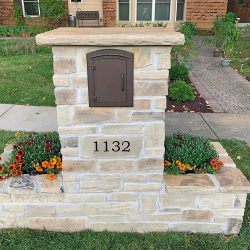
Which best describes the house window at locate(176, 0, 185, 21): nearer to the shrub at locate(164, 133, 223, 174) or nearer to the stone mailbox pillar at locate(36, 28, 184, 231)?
the shrub at locate(164, 133, 223, 174)

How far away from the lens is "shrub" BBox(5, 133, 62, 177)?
3.12 m

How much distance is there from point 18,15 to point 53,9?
1.85 meters

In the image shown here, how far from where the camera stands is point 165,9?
15000mm

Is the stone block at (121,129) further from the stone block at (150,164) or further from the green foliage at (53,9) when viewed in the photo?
the green foliage at (53,9)

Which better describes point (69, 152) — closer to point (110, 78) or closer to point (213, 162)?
point (110, 78)

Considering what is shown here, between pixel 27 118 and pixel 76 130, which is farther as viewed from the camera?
pixel 27 118

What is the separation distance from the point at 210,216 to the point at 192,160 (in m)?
0.54

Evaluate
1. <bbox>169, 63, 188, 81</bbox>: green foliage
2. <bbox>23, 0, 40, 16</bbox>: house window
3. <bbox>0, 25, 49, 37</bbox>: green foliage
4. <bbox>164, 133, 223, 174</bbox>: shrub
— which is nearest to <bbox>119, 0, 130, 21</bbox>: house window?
<bbox>0, 25, 49, 37</bbox>: green foliage

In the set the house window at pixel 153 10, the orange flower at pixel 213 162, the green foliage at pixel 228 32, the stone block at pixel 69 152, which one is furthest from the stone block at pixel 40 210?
the house window at pixel 153 10

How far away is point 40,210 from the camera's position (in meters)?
3.03

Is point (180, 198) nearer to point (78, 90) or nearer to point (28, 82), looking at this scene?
point (78, 90)

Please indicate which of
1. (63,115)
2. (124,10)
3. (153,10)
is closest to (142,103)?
(63,115)

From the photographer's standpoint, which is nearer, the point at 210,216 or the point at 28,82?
the point at 210,216

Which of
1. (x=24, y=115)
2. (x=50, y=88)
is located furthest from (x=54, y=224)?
(x=50, y=88)
